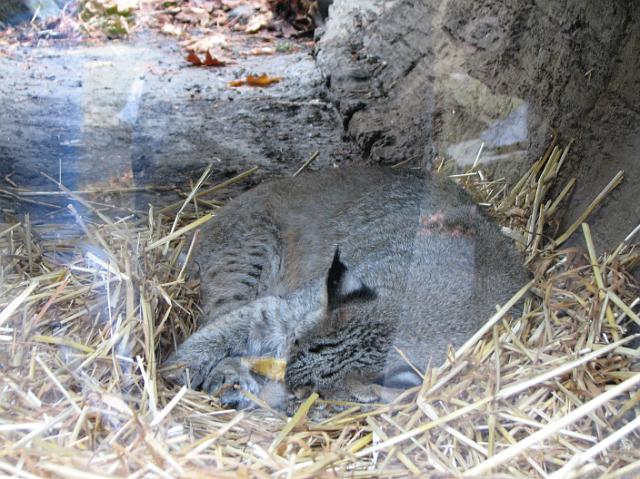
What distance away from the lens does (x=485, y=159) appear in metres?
4.66

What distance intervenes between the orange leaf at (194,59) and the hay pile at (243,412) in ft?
3.70

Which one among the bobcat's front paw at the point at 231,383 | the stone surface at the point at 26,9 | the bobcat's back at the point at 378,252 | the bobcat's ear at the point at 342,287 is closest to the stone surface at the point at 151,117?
the stone surface at the point at 26,9

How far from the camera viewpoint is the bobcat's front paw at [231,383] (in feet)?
11.4

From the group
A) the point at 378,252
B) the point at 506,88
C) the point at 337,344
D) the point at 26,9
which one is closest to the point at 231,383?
the point at 337,344

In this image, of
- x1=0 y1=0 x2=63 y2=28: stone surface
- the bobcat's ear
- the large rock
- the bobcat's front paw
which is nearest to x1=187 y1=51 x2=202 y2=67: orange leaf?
x1=0 y1=0 x2=63 y2=28: stone surface

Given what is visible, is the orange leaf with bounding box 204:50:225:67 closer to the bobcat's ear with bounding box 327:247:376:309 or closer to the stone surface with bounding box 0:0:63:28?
the stone surface with bounding box 0:0:63:28

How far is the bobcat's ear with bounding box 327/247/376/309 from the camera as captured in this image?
11.6ft

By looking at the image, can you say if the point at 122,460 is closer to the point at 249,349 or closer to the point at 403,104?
the point at 249,349

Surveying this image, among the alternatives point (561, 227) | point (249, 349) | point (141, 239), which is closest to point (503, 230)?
point (561, 227)

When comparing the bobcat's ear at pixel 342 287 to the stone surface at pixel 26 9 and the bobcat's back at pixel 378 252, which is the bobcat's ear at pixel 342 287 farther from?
the stone surface at pixel 26 9

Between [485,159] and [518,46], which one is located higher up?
[518,46]

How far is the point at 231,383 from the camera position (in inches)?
142

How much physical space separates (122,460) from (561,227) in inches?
129

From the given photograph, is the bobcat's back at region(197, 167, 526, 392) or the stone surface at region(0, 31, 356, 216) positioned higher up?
A: the stone surface at region(0, 31, 356, 216)
